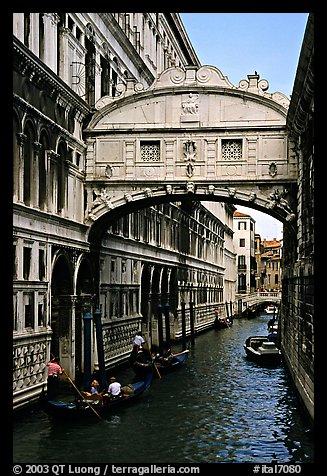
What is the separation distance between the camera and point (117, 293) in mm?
19219

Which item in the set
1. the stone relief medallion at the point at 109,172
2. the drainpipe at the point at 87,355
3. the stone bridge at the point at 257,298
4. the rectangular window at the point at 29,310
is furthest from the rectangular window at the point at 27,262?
the stone bridge at the point at 257,298

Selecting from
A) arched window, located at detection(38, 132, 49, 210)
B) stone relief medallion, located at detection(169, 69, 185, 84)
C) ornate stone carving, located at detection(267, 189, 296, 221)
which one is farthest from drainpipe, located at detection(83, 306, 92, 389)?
stone relief medallion, located at detection(169, 69, 185, 84)

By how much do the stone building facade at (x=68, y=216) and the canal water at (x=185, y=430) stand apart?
130 cm

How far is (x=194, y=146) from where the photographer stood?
15633 mm

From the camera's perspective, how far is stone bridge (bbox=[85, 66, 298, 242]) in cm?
1547

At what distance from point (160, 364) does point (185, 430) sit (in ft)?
19.9

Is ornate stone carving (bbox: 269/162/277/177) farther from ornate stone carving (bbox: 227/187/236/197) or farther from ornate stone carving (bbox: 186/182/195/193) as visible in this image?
ornate stone carving (bbox: 186/182/195/193)

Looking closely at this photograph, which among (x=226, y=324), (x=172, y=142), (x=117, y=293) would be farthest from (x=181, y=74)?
(x=226, y=324)

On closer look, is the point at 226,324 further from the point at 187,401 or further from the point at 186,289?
the point at 187,401

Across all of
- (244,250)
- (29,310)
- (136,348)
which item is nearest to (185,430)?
(29,310)

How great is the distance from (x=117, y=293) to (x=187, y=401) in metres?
5.15

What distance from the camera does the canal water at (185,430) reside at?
10.2 meters

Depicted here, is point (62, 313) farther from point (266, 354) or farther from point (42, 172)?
point (266, 354)

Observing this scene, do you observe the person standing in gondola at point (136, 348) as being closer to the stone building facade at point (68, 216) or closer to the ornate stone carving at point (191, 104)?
the stone building facade at point (68, 216)
